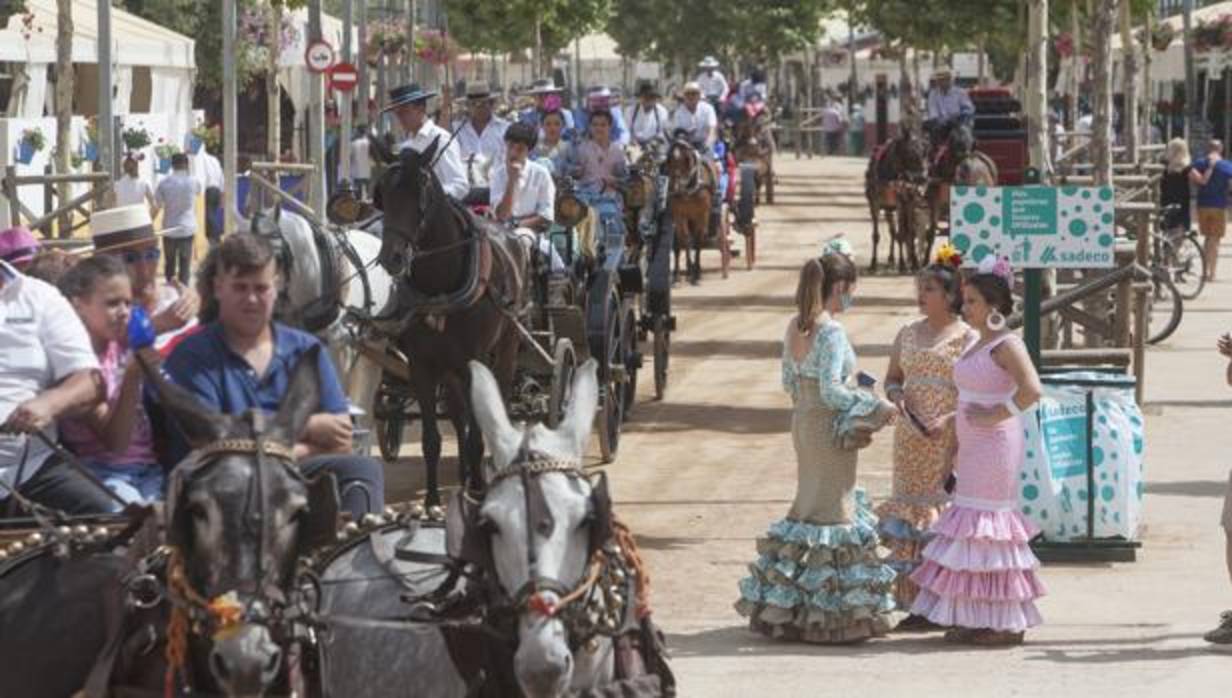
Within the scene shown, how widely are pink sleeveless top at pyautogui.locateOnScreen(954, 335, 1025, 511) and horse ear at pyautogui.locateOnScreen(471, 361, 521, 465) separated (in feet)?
18.1

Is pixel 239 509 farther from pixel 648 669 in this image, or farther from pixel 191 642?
pixel 648 669

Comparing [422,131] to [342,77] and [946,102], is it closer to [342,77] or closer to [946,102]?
[342,77]

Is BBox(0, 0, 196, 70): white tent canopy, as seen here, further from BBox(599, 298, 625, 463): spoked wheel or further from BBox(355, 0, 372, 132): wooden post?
BBox(599, 298, 625, 463): spoked wheel

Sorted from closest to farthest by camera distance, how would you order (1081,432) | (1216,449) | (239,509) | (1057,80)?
1. (239,509)
2. (1081,432)
3. (1216,449)
4. (1057,80)

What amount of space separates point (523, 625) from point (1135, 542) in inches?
339

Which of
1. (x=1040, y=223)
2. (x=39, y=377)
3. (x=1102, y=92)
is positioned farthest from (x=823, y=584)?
(x=1102, y=92)

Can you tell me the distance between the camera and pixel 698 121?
116 ft

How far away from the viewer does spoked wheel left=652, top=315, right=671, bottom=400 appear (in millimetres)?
22547

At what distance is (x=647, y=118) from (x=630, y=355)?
40.9 feet

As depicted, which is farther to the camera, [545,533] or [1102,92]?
[1102,92]

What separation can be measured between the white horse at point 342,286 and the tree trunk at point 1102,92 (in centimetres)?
744

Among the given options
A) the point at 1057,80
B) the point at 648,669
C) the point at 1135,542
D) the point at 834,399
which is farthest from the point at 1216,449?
the point at 1057,80

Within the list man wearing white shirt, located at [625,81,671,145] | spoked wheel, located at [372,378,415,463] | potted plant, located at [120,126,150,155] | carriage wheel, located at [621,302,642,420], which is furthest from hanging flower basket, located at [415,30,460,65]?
spoked wheel, located at [372,378,415,463]

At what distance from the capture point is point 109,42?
28438 mm
